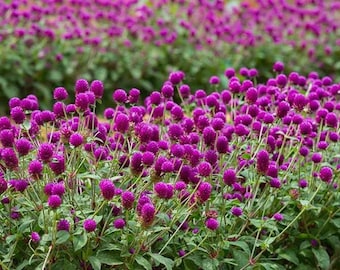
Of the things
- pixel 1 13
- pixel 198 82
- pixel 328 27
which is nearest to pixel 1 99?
pixel 1 13

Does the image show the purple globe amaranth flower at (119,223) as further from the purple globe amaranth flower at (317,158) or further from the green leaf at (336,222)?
the green leaf at (336,222)

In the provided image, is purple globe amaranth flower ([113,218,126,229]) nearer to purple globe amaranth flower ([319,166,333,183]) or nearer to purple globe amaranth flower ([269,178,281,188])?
purple globe amaranth flower ([269,178,281,188])

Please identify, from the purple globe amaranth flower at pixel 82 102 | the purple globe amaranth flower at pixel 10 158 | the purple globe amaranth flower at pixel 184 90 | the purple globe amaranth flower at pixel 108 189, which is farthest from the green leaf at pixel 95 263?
the purple globe amaranth flower at pixel 184 90

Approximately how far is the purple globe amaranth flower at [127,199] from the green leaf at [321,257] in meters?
1.17

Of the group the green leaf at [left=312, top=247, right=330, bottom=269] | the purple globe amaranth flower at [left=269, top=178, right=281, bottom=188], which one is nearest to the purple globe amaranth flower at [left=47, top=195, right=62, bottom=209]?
the purple globe amaranth flower at [left=269, top=178, right=281, bottom=188]

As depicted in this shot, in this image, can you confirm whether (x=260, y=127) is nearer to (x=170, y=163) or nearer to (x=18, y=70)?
(x=170, y=163)

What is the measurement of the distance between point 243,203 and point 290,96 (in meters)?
0.58

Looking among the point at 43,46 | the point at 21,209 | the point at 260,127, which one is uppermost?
the point at 260,127

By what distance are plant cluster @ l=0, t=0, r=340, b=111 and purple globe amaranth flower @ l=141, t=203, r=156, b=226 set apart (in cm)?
476

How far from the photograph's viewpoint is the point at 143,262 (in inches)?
112

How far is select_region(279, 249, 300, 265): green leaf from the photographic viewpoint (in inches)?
138

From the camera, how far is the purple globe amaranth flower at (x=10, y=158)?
2758 millimetres

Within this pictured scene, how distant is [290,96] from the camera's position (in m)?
3.64

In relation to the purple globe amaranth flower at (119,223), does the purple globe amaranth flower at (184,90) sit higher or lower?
higher
